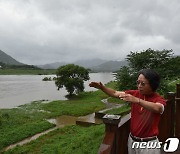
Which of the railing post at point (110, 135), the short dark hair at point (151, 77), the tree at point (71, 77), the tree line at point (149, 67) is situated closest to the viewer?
the railing post at point (110, 135)

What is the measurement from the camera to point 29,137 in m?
15.9

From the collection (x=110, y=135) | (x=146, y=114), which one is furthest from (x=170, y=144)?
(x=110, y=135)

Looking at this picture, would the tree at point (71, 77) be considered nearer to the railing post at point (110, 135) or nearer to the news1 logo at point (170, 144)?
the news1 logo at point (170, 144)

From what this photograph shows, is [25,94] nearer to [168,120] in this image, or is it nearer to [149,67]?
[149,67]

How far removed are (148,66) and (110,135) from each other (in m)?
12.1

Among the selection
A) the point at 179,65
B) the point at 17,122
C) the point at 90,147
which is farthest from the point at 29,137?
the point at 179,65

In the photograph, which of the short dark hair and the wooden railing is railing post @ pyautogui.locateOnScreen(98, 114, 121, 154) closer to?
the wooden railing

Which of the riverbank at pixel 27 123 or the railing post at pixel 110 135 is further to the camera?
the riverbank at pixel 27 123

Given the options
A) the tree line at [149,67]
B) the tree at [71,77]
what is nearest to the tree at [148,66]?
the tree line at [149,67]

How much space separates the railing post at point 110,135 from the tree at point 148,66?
10.8 metres

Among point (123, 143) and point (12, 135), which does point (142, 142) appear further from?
point (12, 135)

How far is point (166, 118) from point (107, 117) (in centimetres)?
266

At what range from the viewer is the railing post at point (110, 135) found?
2.75 m

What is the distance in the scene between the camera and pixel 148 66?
14398mm
